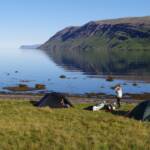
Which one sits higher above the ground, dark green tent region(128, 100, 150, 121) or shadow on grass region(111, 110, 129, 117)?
dark green tent region(128, 100, 150, 121)

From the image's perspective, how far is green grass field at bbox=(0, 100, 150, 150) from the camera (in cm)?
2027

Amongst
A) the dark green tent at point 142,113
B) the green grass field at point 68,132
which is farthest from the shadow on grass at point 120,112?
the green grass field at point 68,132

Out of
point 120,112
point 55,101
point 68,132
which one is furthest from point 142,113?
point 55,101

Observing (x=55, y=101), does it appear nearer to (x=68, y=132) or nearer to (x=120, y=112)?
(x=120, y=112)

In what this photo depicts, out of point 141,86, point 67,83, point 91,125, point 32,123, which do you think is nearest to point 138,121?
point 91,125

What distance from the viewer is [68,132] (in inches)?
893

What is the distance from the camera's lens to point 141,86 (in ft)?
277

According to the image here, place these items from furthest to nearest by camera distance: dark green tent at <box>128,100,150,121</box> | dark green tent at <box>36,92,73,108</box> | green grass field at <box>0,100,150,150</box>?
dark green tent at <box>36,92,73,108</box> < dark green tent at <box>128,100,150,121</box> < green grass field at <box>0,100,150,150</box>

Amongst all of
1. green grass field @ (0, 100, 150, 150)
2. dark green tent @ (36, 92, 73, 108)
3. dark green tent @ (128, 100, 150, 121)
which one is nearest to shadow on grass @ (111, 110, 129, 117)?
dark green tent @ (128, 100, 150, 121)

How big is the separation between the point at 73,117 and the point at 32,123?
424 cm

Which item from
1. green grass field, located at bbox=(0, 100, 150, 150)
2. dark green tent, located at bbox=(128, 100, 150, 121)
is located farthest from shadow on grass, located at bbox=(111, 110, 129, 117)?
green grass field, located at bbox=(0, 100, 150, 150)

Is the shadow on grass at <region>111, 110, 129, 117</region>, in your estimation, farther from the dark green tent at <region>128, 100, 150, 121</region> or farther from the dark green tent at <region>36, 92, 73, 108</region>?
the dark green tent at <region>36, 92, 73, 108</region>

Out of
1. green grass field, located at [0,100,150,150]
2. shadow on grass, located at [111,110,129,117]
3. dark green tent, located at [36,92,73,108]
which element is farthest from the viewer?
dark green tent, located at [36,92,73,108]

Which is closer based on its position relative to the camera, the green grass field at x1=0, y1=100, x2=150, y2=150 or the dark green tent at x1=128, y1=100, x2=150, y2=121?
the green grass field at x1=0, y1=100, x2=150, y2=150
